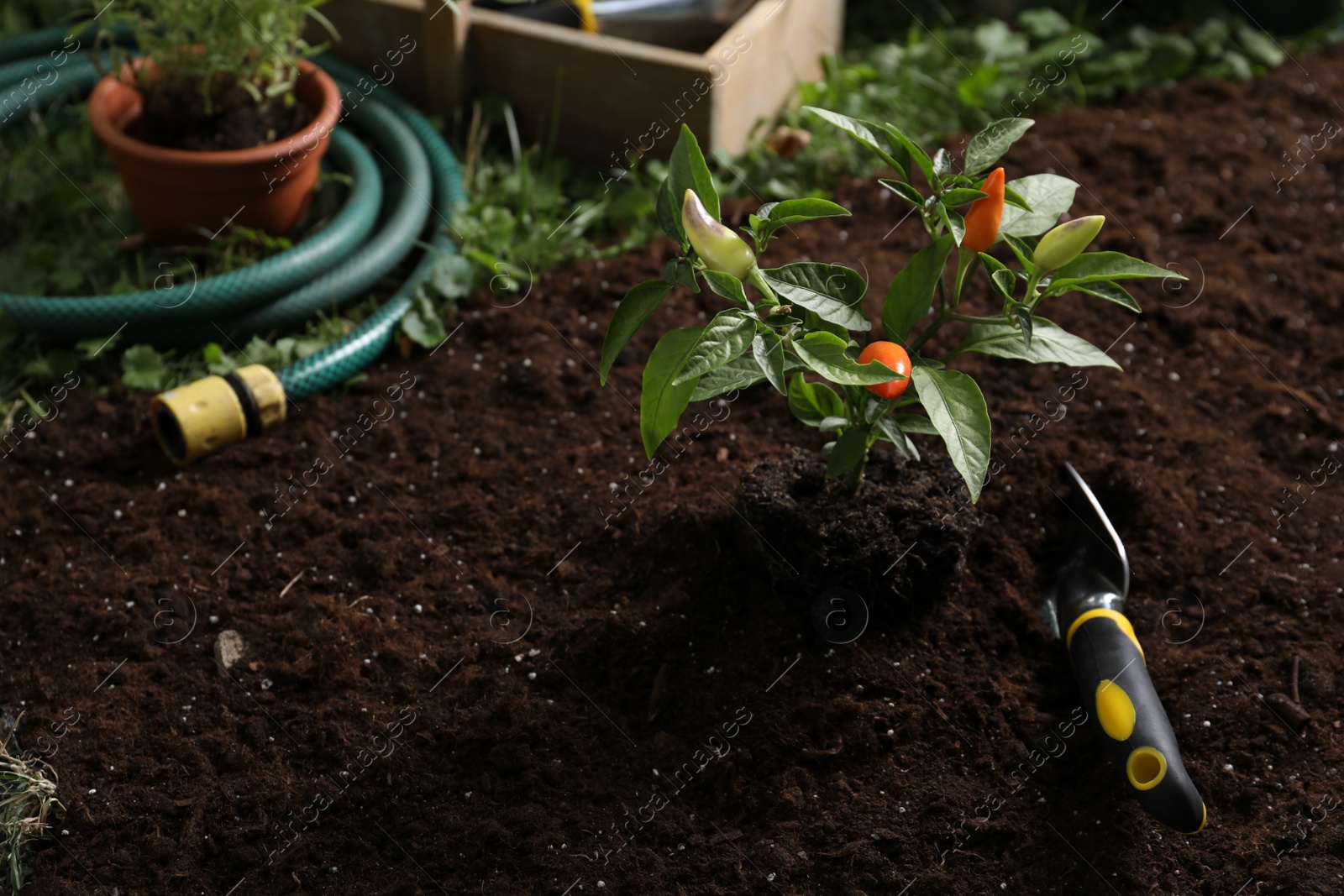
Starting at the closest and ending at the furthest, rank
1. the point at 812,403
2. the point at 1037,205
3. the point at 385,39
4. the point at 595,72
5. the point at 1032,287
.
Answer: the point at 1032,287 → the point at 1037,205 → the point at 812,403 → the point at 595,72 → the point at 385,39

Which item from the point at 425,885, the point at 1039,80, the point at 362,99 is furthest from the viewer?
the point at 1039,80

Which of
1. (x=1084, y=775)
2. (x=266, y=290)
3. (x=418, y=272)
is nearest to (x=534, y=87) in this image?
(x=418, y=272)

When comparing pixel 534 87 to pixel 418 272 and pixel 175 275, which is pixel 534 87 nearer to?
pixel 418 272

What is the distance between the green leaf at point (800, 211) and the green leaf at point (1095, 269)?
30 cm

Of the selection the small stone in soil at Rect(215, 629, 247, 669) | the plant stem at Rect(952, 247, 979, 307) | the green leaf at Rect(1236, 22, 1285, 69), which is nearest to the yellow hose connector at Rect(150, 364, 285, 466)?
the small stone in soil at Rect(215, 629, 247, 669)

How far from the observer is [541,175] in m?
2.72

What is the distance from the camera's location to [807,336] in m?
1.35

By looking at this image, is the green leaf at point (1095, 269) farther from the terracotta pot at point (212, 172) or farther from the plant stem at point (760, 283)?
the terracotta pot at point (212, 172)

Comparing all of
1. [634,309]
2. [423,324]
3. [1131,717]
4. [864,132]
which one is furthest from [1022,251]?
[423,324]

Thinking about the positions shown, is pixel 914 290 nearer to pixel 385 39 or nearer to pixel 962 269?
pixel 962 269

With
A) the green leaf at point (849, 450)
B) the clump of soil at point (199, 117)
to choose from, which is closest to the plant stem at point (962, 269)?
the green leaf at point (849, 450)

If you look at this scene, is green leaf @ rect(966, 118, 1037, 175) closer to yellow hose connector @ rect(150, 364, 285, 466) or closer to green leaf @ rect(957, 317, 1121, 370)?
green leaf @ rect(957, 317, 1121, 370)

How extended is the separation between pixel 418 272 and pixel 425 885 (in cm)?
134

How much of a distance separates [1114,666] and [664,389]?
78cm
